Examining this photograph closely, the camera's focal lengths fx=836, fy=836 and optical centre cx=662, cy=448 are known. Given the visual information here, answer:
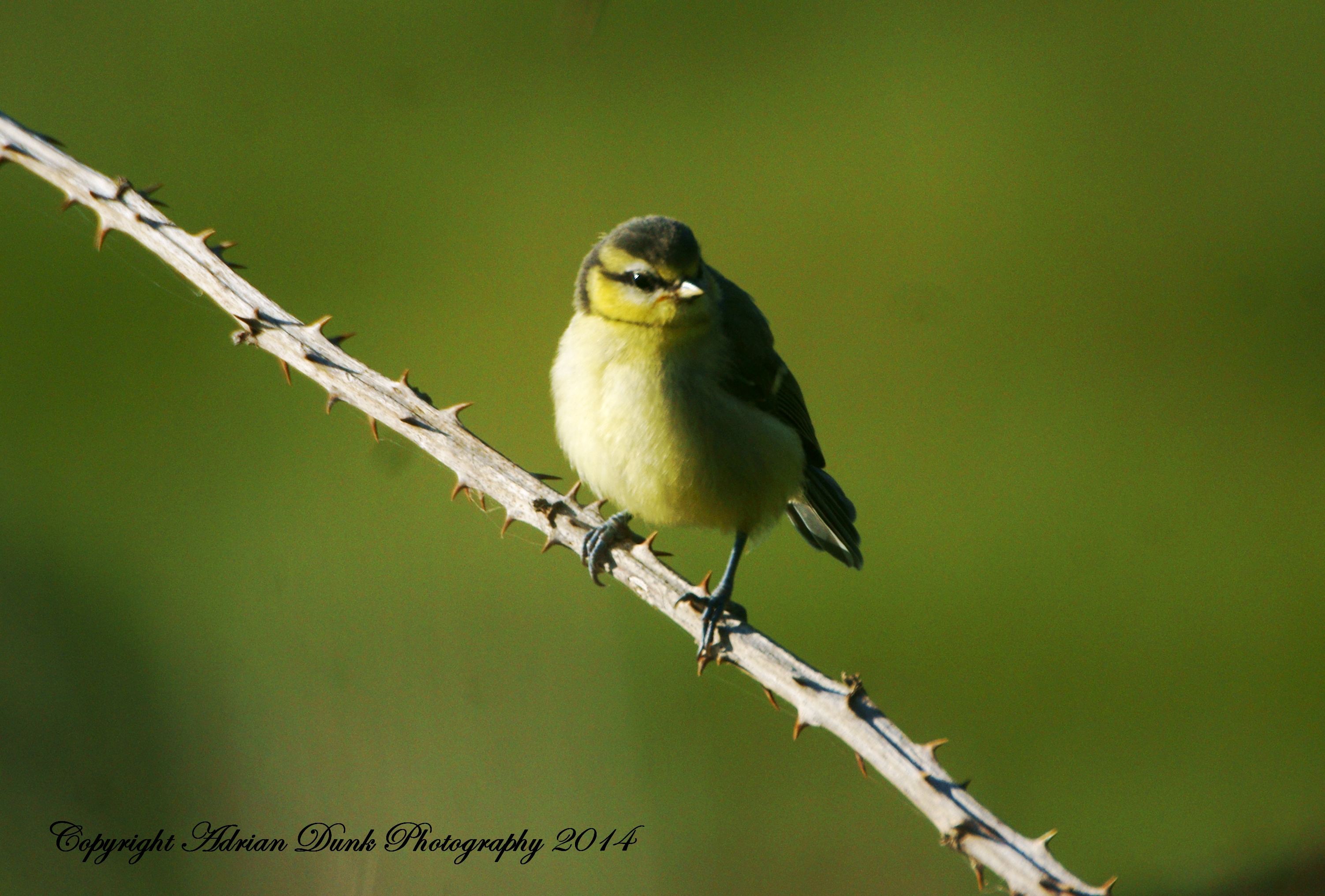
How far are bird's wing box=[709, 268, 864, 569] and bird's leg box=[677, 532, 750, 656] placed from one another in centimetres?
13

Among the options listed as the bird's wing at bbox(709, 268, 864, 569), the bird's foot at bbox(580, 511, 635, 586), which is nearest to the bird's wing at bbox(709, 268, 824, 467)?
the bird's wing at bbox(709, 268, 864, 569)

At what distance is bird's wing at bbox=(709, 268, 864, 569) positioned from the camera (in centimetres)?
121

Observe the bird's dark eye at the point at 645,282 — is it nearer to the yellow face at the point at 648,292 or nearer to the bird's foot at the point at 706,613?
the yellow face at the point at 648,292

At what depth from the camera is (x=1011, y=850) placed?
0.53 meters

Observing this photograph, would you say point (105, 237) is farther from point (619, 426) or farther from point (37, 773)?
point (37, 773)

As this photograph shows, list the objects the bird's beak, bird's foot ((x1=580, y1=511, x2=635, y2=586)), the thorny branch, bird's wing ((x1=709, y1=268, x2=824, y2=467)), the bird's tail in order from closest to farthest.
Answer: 1. the thorny branch
2. bird's foot ((x1=580, y1=511, x2=635, y2=586))
3. the bird's beak
4. bird's wing ((x1=709, y1=268, x2=824, y2=467))
5. the bird's tail

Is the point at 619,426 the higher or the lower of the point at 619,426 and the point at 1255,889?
the higher

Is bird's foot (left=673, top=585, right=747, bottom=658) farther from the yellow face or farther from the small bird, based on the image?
the yellow face

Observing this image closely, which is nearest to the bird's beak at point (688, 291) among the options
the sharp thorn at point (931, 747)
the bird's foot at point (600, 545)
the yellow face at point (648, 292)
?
the yellow face at point (648, 292)

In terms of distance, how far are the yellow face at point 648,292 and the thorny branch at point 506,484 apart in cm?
32

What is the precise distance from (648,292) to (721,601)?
0.41 m

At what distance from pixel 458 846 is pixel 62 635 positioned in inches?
34.7

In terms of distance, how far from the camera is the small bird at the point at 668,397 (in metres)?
1.09

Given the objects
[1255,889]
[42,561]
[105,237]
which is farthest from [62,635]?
[1255,889]
